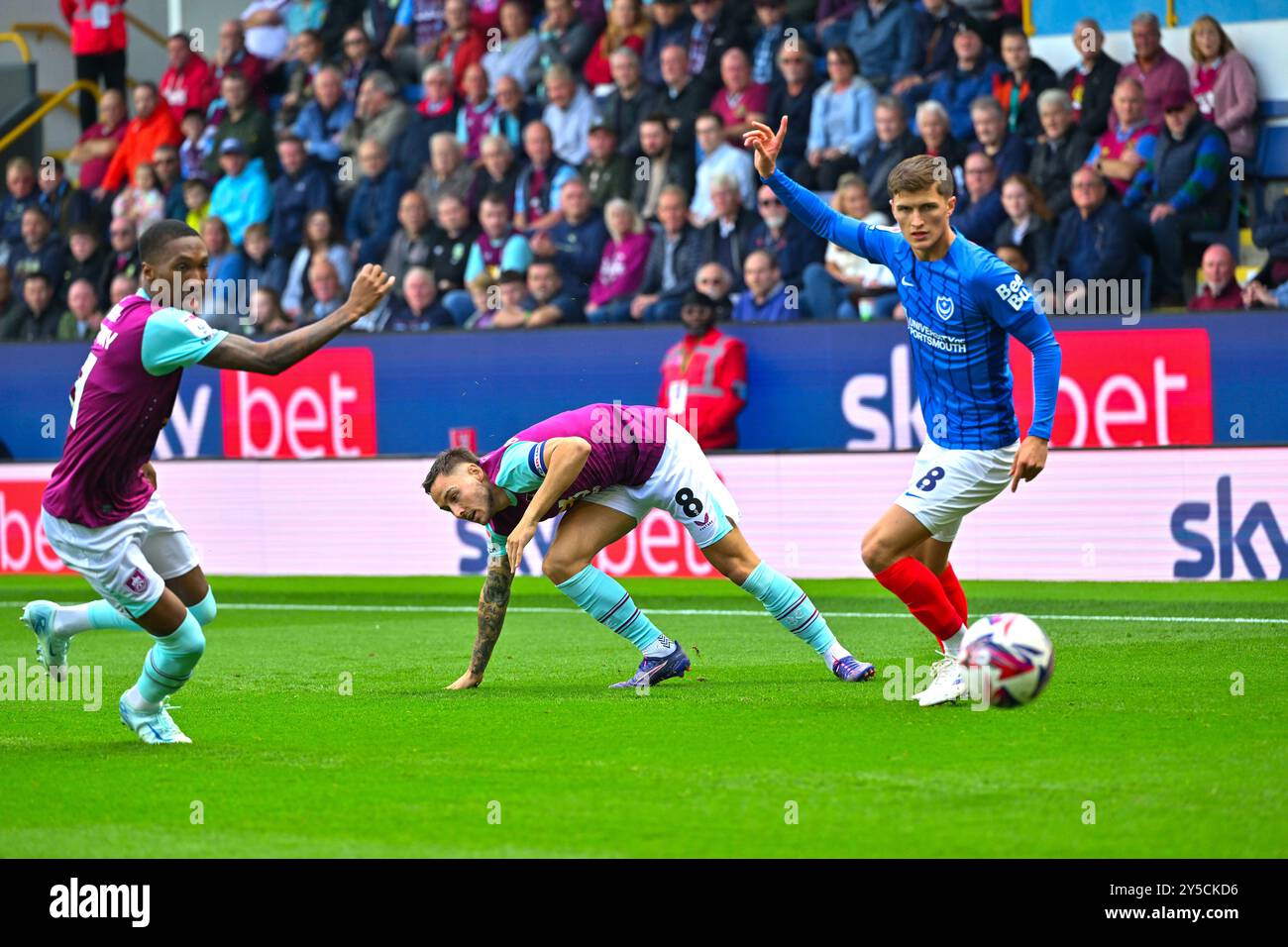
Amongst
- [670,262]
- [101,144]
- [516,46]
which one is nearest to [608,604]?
[670,262]

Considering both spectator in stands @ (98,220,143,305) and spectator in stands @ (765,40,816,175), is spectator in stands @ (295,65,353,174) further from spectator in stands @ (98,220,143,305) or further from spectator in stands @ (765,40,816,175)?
spectator in stands @ (765,40,816,175)

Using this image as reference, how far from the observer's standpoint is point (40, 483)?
1611 cm

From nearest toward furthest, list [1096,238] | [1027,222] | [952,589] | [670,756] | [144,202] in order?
[670,756]
[952,589]
[1096,238]
[1027,222]
[144,202]

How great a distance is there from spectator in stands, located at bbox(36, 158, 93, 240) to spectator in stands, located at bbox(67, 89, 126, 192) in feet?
0.70

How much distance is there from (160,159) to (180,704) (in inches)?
494

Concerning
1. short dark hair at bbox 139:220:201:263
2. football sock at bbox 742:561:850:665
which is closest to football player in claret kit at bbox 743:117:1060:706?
football sock at bbox 742:561:850:665

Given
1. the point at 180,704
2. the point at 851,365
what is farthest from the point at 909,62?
the point at 180,704

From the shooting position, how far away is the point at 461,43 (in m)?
19.0

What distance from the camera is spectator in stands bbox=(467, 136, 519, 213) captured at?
17547mm

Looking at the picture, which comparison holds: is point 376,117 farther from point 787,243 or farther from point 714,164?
point 787,243

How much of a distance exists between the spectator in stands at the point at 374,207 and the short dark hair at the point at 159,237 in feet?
35.7

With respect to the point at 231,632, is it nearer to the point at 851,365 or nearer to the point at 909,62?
the point at 851,365

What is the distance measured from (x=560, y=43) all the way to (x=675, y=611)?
25.1 feet

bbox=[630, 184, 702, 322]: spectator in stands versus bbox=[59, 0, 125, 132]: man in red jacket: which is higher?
bbox=[59, 0, 125, 132]: man in red jacket
